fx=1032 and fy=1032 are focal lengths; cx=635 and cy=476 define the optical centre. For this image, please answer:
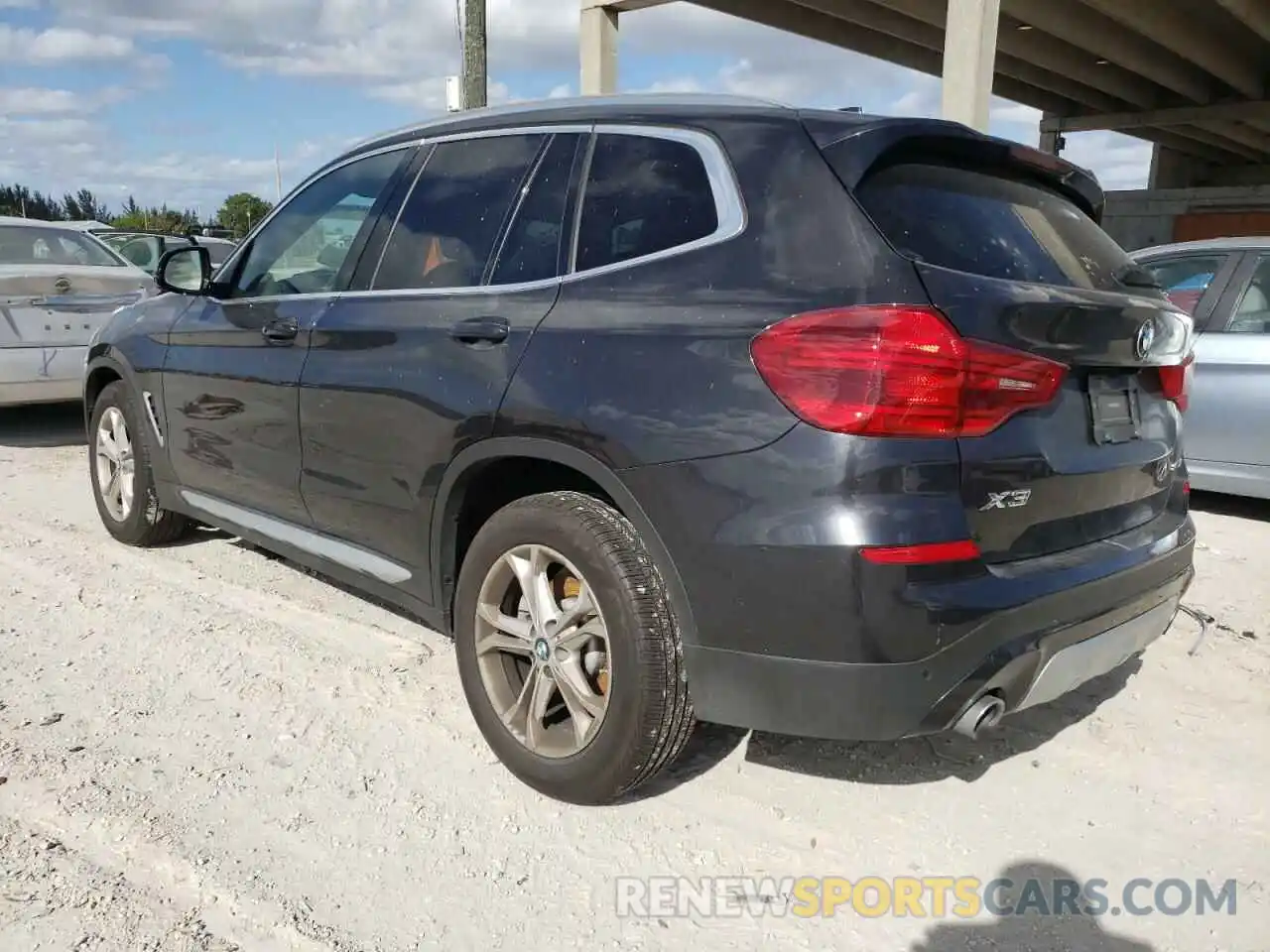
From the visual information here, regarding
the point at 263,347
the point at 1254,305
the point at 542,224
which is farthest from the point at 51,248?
the point at 1254,305

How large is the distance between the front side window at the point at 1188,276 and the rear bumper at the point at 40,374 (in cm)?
695

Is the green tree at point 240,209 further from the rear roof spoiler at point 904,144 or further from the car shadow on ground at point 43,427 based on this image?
the rear roof spoiler at point 904,144

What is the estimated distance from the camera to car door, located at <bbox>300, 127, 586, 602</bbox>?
9.45 feet

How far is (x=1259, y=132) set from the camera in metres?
23.6

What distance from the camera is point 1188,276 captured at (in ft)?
20.0

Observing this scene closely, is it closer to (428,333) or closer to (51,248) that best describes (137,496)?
(428,333)

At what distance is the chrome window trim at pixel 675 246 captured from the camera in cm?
249

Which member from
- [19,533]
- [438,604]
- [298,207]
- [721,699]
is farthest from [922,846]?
[19,533]

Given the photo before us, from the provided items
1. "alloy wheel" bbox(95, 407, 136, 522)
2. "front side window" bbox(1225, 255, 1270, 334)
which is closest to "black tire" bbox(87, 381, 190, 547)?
"alloy wheel" bbox(95, 407, 136, 522)

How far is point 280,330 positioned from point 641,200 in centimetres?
163

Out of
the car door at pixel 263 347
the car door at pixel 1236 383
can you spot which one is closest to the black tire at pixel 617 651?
the car door at pixel 263 347

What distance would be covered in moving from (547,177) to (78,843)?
2.15 metres

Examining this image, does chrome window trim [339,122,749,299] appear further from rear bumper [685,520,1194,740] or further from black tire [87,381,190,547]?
black tire [87,381,190,547]

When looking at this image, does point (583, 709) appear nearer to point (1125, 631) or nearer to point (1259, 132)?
point (1125, 631)
